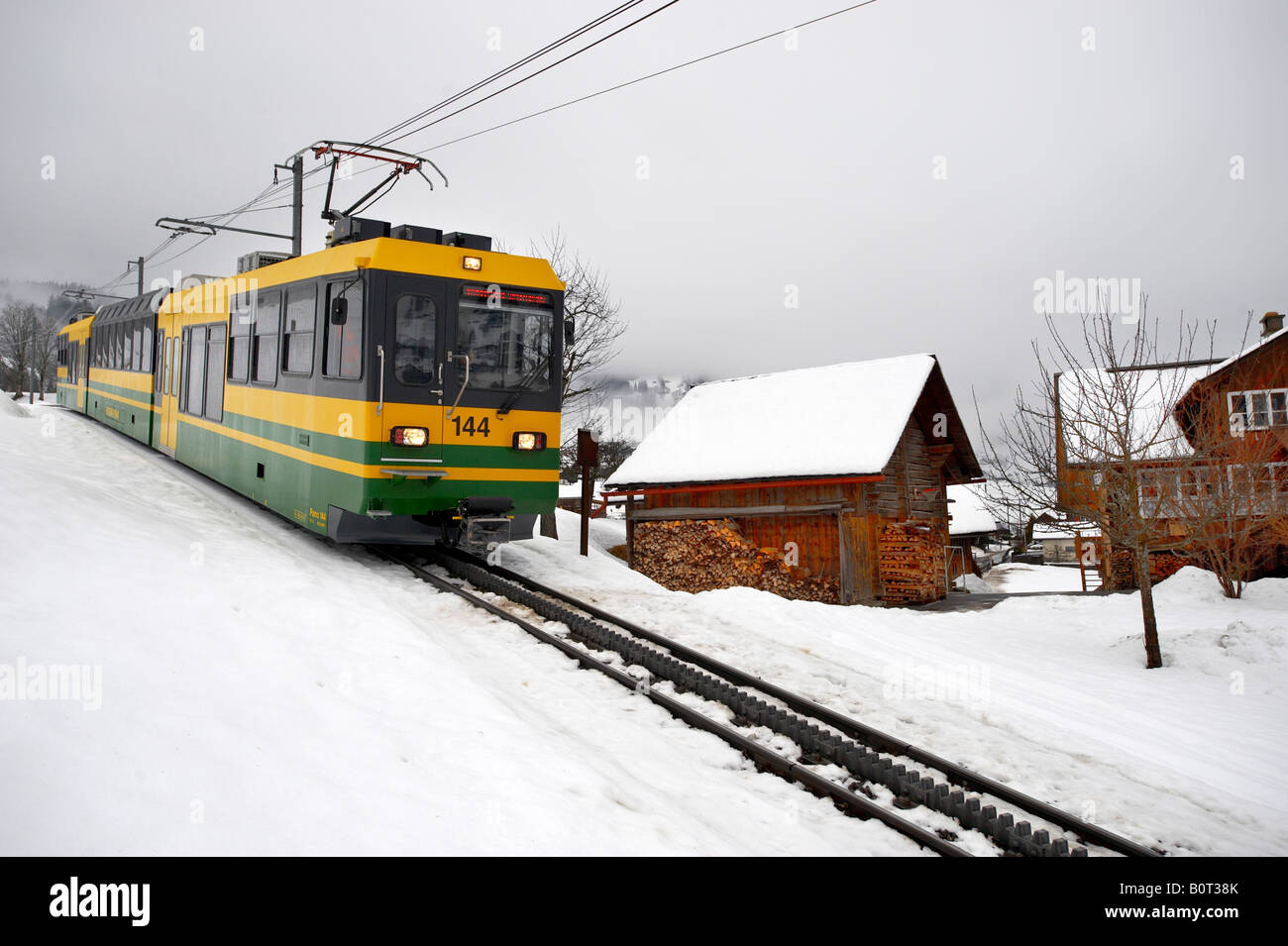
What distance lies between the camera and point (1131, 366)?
38.6ft

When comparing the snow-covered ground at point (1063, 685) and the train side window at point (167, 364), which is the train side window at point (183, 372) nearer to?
the train side window at point (167, 364)

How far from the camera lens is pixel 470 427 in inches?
375

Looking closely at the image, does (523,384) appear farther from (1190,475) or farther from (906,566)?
(906,566)

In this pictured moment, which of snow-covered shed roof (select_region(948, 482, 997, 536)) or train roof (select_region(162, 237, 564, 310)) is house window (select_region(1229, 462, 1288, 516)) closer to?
train roof (select_region(162, 237, 564, 310))

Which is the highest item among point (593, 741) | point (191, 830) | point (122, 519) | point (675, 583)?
point (122, 519)

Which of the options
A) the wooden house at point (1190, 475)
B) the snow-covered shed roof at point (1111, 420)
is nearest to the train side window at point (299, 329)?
the snow-covered shed roof at point (1111, 420)

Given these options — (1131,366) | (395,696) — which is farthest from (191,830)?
(1131,366)

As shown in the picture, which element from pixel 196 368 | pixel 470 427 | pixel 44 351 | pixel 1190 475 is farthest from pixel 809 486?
pixel 44 351

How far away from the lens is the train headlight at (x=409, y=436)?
8.96 m

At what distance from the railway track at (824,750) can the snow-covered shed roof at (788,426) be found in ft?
Answer: 39.3

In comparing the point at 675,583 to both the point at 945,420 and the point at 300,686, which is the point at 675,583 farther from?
the point at 300,686

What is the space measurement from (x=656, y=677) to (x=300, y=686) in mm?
3022

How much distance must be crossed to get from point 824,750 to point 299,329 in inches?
317
